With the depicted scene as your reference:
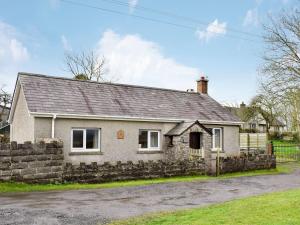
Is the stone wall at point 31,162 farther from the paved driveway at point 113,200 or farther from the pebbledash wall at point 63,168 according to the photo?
the paved driveway at point 113,200

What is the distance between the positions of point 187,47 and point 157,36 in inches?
77.7

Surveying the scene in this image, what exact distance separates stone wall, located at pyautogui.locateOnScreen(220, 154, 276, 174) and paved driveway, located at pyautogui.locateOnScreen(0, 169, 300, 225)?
3506 mm

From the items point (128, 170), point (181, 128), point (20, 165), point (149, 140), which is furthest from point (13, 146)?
point (181, 128)

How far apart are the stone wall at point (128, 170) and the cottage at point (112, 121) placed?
4.60 feet

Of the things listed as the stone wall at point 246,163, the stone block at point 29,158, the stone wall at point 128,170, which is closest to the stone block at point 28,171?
the stone block at point 29,158

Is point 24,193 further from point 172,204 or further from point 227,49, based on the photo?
point 227,49

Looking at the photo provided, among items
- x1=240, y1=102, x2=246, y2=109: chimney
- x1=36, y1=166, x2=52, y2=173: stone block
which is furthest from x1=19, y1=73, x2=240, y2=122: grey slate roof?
x1=240, y1=102, x2=246, y2=109: chimney

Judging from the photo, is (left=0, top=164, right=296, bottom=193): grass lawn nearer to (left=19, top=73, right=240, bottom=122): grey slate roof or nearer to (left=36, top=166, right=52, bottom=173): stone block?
(left=36, top=166, right=52, bottom=173): stone block

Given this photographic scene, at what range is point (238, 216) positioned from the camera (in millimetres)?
8547

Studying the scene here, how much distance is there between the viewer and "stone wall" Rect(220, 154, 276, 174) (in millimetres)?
21002

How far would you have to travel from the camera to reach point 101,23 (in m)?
20.7

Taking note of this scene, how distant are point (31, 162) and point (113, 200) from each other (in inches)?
198

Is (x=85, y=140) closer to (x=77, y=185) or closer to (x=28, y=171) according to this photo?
(x=77, y=185)

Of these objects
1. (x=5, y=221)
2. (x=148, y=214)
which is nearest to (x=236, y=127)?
(x=148, y=214)
